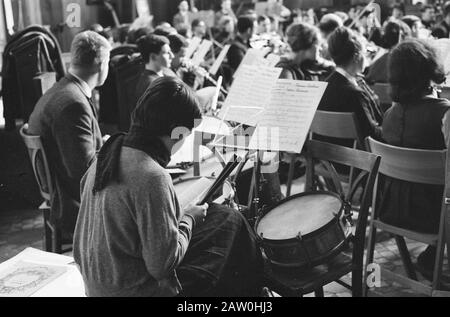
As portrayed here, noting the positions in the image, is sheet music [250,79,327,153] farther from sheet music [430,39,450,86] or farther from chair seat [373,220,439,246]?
sheet music [430,39,450,86]

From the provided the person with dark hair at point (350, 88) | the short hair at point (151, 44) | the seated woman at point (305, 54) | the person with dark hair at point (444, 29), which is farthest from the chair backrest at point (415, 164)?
the person with dark hair at point (444, 29)

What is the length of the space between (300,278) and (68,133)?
1.33m

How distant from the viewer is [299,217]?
222 centimetres

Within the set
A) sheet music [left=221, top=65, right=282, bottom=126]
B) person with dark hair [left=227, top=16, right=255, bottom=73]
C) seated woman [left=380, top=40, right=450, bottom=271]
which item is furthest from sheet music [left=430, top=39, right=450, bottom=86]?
person with dark hair [left=227, top=16, right=255, bottom=73]

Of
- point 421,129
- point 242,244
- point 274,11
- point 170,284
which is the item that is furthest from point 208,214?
point 274,11

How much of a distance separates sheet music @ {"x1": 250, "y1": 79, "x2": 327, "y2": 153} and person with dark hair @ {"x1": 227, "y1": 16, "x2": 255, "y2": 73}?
3.85 meters

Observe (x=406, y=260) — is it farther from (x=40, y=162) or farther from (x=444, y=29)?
(x=444, y=29)

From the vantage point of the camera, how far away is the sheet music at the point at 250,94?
2584 millimetres

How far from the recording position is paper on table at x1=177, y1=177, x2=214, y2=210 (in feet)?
7.03

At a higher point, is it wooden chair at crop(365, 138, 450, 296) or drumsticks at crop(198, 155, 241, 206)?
drumsticks at crop(198, 155, 241, 206)

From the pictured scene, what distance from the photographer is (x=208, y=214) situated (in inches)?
77.9

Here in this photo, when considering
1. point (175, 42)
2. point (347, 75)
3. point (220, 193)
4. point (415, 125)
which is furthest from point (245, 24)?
point (220, 193)

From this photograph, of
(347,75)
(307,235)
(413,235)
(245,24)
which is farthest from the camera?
(245,24)

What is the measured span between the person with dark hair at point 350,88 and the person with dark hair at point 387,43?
989 millimetres
